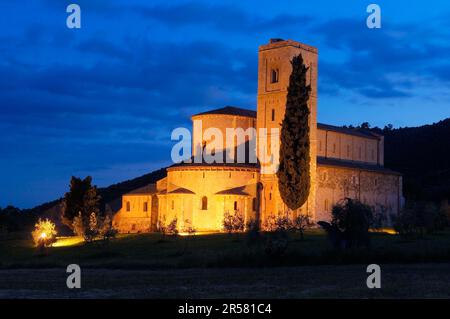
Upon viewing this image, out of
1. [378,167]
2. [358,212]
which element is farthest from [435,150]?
[358,212]

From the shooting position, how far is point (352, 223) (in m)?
34.0

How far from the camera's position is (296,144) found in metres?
50.0

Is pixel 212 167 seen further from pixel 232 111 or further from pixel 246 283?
pixel 246 283

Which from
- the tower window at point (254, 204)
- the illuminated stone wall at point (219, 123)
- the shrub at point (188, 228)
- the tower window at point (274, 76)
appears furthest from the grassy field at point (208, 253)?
the tower window at point (274, 76)

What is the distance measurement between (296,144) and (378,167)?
74.7ft

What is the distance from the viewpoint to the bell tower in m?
56.1

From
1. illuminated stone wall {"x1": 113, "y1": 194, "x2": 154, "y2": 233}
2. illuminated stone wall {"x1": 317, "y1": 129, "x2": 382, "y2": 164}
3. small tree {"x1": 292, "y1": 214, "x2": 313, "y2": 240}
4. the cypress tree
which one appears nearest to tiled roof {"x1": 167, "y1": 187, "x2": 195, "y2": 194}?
illuminated stone wall {"x1": 113, "y1": 194, "x2": 154, "y2": 233}

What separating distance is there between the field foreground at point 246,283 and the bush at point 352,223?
7.18 meters

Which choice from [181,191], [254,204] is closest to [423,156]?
[254,204]

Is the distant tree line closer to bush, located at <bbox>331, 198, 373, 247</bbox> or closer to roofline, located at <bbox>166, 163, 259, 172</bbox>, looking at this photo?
roofline, located at <bbox>166, 163, 259, 172</bbox>

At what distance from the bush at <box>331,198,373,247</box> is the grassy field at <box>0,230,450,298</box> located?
255 centimetres

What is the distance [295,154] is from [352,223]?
16.2 metres
